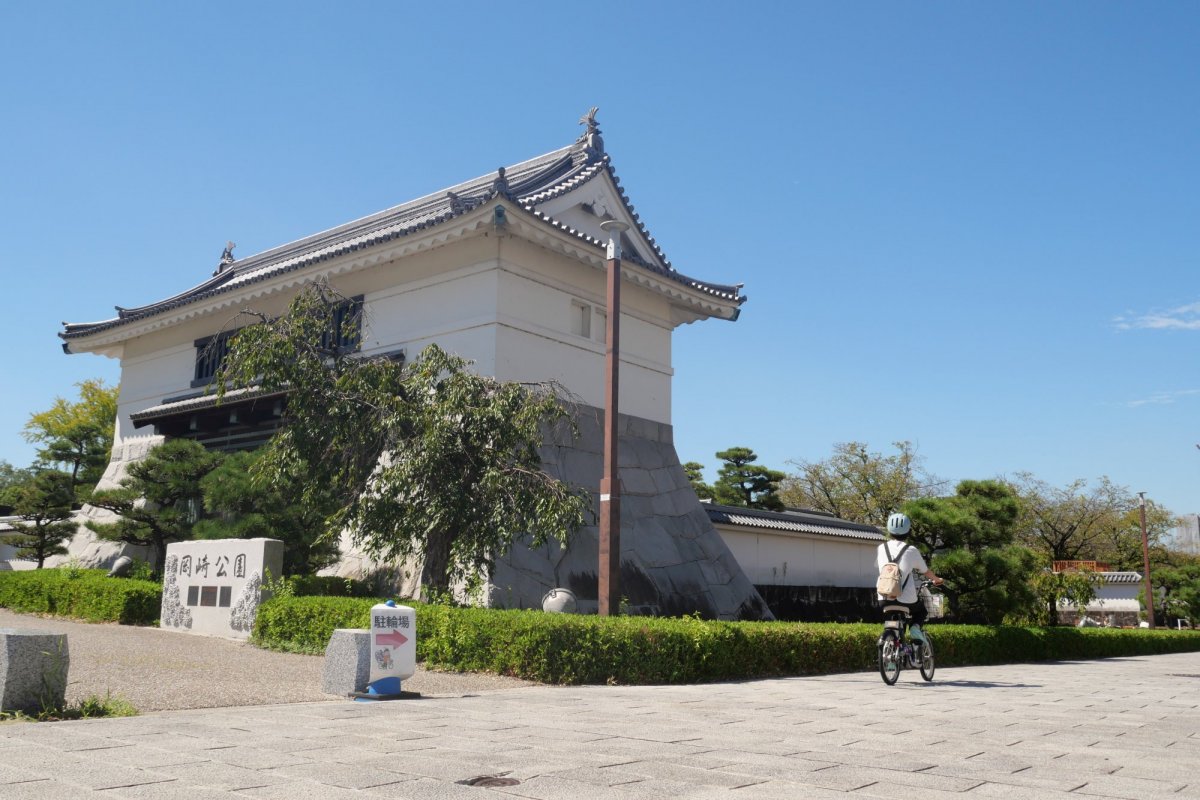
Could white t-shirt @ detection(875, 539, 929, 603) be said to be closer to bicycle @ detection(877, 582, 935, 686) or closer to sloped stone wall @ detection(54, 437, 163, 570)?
bicycle @ detection(877, 582, 935, 686)

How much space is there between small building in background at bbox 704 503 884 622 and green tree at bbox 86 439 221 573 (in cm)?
1031

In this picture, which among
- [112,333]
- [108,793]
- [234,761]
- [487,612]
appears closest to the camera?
[108,793]

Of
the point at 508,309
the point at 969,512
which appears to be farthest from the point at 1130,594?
the point at 508,309

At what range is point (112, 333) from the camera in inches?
913

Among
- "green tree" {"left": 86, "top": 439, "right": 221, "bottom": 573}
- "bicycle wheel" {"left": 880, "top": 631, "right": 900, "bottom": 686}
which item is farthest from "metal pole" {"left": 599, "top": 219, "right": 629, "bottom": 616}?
"green tree" {"left": 86, "top": 439, "right": 221, "bottom": 573}

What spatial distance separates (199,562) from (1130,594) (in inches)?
1896

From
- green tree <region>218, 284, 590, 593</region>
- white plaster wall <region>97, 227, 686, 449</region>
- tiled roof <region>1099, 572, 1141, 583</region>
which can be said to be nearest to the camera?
green tree <region>218, 284, 590, 593</region>

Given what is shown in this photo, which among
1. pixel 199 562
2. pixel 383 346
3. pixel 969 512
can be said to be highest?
pixel 383 346

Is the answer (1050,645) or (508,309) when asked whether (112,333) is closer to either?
(508,309)

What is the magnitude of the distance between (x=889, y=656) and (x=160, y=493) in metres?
13.5

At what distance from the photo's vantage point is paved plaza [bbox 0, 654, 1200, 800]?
4590 millimetres

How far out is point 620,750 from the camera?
5.70 meters

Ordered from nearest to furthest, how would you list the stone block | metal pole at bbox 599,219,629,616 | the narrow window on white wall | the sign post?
the sign post, metal pole at bbox 599,219,629,616, the stone block, the narrow window on white wall

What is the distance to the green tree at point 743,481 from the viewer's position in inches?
1484
